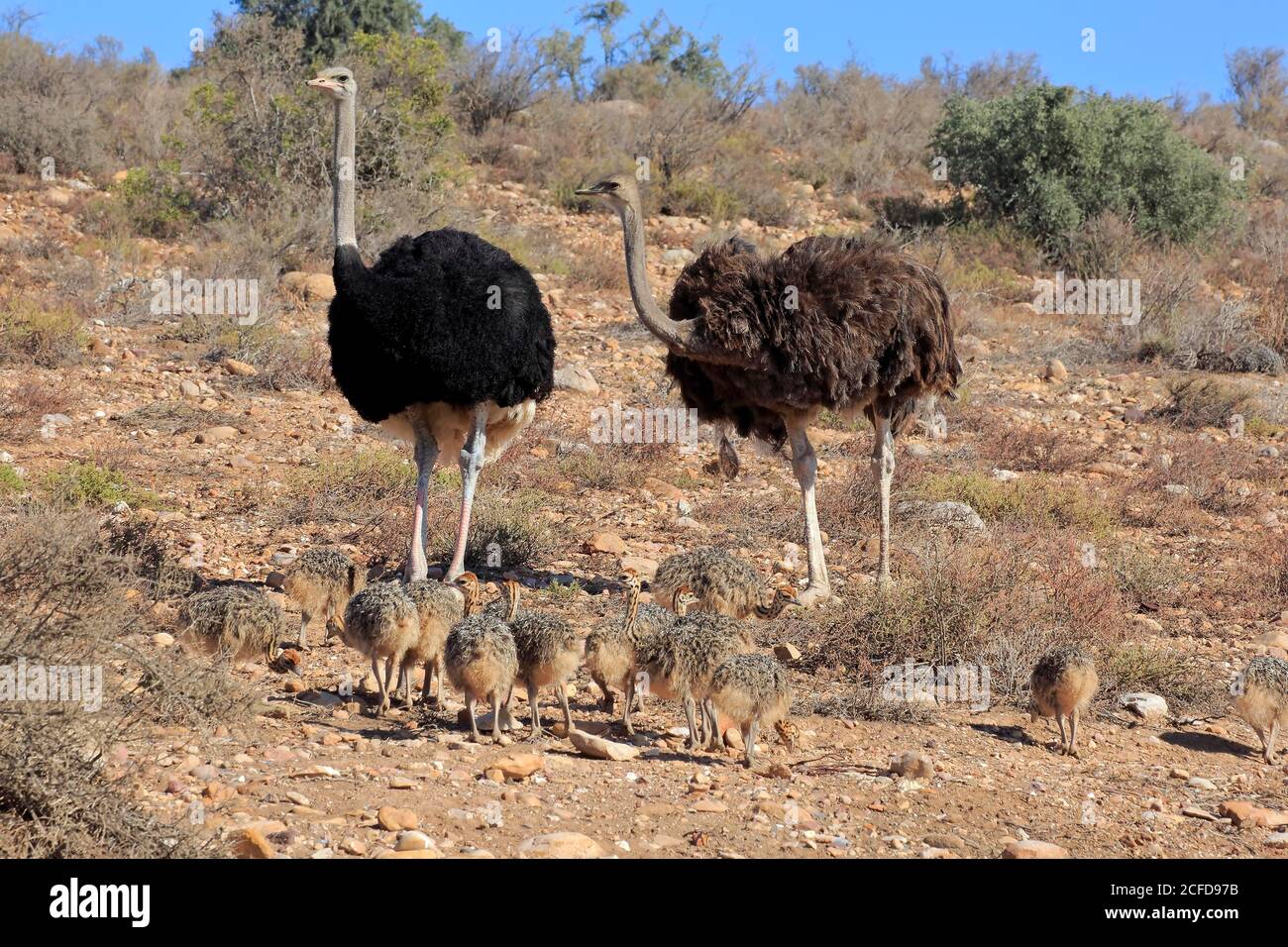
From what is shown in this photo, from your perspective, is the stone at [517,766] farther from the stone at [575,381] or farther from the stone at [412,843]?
the stone at [575,381]

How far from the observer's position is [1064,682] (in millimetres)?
6180

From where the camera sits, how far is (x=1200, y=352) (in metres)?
15.1

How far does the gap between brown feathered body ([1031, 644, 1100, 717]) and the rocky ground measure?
0.22 m

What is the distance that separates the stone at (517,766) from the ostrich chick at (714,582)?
80.0 inches

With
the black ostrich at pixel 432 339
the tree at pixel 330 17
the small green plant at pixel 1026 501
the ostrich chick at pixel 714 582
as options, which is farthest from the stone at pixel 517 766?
the tree at pixel 330 17

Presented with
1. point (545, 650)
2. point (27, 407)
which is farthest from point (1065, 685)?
point (27, 407)

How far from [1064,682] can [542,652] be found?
85.0 inches

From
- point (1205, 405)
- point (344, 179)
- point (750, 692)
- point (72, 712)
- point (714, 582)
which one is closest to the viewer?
point (72, 712)

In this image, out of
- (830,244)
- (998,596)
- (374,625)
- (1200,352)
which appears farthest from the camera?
(1200,352)

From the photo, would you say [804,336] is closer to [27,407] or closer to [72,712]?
[72,712]

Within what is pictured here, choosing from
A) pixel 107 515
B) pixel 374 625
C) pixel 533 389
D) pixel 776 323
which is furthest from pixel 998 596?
pixel 107 515

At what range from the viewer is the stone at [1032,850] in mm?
4931

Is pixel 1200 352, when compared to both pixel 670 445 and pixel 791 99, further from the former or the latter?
pixel 791 99
